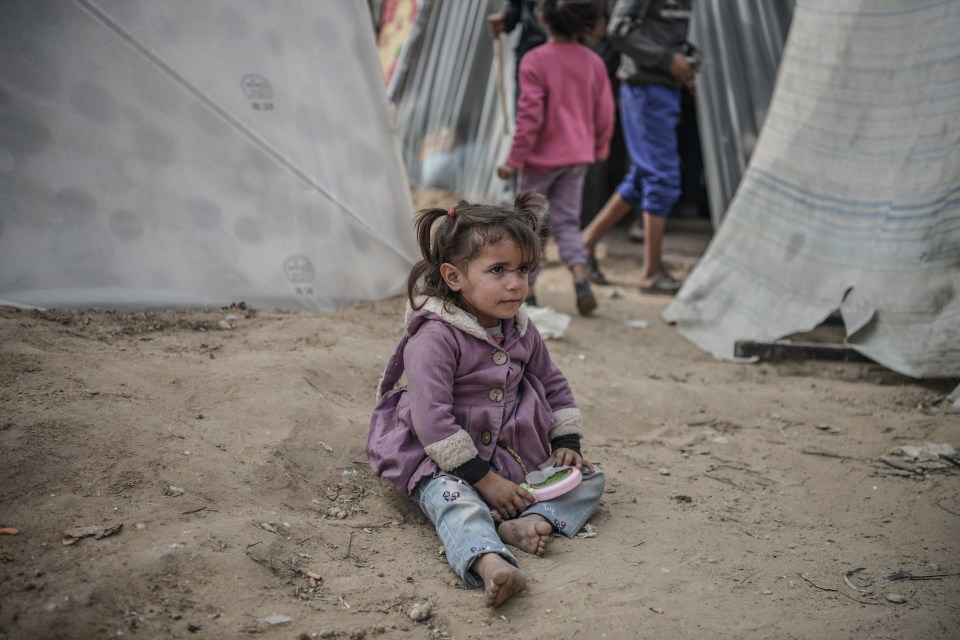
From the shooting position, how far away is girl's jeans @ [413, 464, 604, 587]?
6.73 feet

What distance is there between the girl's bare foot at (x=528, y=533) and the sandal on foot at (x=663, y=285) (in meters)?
3.53

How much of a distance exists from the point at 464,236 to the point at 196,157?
1.78 meters

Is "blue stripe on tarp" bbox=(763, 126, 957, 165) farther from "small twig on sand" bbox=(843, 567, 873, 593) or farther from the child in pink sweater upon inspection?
"small twig on sand" bbox=(843, 567, 873, 593)

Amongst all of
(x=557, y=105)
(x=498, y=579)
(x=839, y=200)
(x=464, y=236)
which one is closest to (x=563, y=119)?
(x=557, y=105)

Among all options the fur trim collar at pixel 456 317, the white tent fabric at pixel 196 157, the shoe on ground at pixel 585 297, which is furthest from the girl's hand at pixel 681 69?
the fur trim collar at pixel 456 317

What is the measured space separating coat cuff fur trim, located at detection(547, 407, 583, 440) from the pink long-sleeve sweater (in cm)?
231

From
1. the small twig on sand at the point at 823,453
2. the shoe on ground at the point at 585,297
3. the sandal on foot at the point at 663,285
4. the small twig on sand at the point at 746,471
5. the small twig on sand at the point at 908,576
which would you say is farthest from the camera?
the sandal on foot at the point at 663,285

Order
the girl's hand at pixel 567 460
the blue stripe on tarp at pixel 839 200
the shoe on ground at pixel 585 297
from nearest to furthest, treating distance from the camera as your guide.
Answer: the girl's hand at pixel 567 460 → the blue stripe on tarp at pixel 839 200 → the shoe on ground at pixel 585 297

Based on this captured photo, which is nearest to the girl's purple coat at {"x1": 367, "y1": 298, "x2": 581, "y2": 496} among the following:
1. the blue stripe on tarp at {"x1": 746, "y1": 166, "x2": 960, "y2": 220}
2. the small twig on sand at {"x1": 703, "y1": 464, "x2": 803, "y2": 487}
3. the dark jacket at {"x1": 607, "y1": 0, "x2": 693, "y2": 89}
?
the small twig on sand at {"x1": 703, "y1": 464, "x2": 803, "y2": 487}

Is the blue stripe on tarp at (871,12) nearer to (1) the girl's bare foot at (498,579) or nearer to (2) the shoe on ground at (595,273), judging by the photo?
(2) the shoe on ground at (595,273)

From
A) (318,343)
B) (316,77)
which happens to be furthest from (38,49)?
(318,343)

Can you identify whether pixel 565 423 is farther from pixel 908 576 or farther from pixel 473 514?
pixel 908 576

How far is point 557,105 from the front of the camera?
461 centimetres

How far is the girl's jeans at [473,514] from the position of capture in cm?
205
